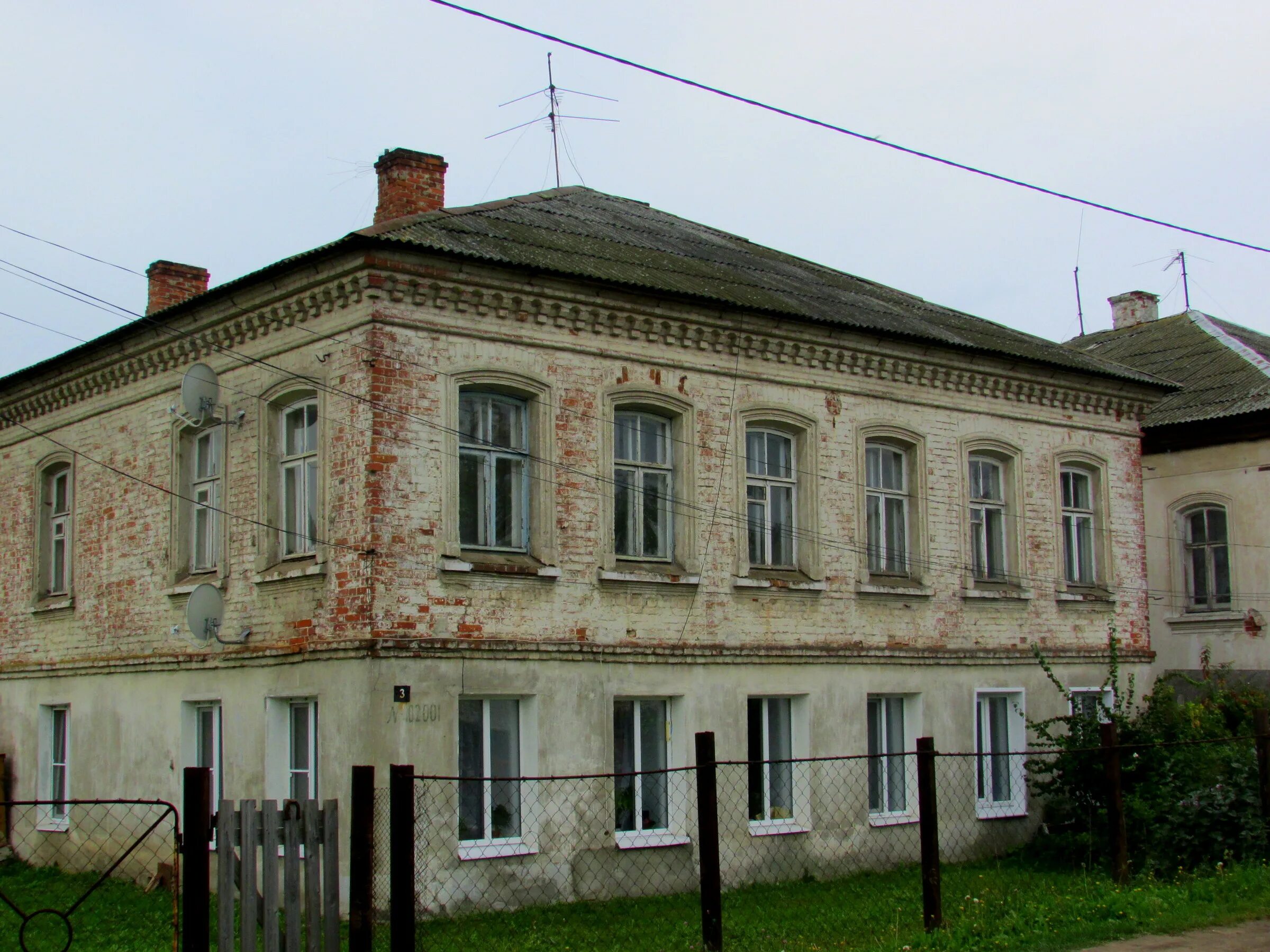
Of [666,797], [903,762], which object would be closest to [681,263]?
[666,797]

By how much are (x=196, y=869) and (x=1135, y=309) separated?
80.5 ft

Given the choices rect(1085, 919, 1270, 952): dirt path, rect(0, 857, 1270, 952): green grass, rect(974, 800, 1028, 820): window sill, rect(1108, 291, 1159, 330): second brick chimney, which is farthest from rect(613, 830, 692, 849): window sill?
rect(1108, 291, 1159, 330): second brick chimney

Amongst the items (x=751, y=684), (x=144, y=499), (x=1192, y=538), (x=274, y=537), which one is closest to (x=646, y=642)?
(x=751, y=684)

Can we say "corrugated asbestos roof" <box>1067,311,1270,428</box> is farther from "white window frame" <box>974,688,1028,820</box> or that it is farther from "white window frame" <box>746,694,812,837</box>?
"white window frame" <box>746,694,812,837</box>

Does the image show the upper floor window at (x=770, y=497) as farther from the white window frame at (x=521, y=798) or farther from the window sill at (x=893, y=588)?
the white window frame at (x=521, y=798)

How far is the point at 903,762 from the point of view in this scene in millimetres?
17266

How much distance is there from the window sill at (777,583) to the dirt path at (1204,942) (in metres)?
6.09

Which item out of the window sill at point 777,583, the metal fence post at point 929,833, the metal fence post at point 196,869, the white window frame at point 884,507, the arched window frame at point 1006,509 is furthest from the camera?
the arched window frame at point 1006,509

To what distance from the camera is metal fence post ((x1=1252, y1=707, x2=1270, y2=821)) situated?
13312 mm

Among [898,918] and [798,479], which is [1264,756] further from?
[798,479]

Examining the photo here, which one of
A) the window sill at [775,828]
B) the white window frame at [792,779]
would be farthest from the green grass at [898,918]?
the white window frame at [792,779]

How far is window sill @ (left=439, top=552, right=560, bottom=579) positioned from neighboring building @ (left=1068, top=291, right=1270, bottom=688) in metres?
11.0

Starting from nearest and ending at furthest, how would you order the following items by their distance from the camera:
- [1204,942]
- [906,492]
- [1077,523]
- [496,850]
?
[1204,942] < [496,850] < [906,492] < [1077,523]

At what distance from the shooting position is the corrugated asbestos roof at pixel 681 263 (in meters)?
14.8
